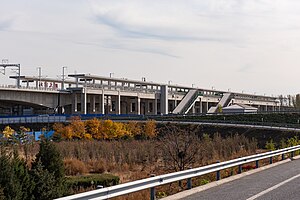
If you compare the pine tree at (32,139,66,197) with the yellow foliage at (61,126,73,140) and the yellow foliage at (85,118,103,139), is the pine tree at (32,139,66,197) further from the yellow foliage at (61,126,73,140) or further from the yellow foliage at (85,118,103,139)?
the yellow foliage at (85,118,103,139)

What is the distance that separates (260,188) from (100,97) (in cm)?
9244

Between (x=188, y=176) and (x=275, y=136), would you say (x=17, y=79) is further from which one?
(x=188, y=176)

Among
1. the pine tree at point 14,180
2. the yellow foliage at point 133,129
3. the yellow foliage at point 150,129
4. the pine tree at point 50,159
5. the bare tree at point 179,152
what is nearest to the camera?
the pine tree at point 14,180

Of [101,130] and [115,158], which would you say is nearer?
[115,158]

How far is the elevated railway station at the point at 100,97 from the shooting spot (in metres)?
90.1

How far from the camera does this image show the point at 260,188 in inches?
539

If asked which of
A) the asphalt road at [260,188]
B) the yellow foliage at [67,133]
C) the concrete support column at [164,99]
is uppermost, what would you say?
the concrete support column at [164,99]

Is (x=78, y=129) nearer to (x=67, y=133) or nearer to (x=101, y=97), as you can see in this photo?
(x=67, y=133)

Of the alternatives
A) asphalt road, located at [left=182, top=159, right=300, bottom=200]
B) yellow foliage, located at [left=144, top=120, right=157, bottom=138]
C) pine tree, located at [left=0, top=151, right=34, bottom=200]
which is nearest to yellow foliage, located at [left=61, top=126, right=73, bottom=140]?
yellow foliage, located at [left=144, top=120, right=157, bottom=138]

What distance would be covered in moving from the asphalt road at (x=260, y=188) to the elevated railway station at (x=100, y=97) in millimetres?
69876

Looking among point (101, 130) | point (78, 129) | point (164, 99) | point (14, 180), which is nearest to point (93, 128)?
point (101, 130)

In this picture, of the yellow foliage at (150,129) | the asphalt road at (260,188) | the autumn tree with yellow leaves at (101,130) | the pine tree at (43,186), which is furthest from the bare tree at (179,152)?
the yellow foliage at (150,129)

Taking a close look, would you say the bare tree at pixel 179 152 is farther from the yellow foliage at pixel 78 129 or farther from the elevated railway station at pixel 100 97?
the elevated railway station at pixel 100 97

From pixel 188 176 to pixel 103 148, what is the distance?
2911 centimetres
